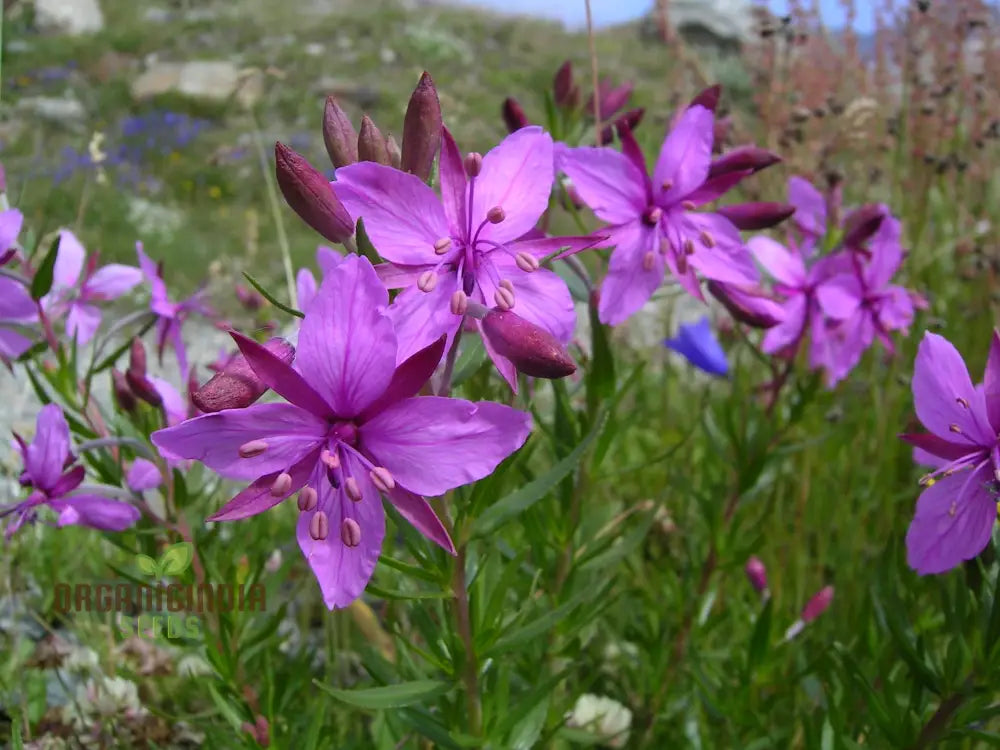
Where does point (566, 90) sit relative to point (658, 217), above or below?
above

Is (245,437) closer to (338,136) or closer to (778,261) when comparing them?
(338,136)

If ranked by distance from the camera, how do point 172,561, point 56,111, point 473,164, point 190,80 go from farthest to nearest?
point 190,80 → point 56,111 → point 172,561 → point 473,164

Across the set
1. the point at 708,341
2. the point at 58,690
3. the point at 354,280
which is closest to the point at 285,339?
the point at 354,280

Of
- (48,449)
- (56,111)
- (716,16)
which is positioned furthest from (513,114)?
(716,16)

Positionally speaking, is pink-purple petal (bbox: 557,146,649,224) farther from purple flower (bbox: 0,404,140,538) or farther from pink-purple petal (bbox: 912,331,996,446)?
purple flower (bbox: 0,404,140,538)

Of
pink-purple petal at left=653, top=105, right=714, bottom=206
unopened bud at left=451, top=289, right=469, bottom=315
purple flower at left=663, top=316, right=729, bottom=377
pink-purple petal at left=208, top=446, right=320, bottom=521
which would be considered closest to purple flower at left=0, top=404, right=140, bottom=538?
pink-purple petal at left=208, top=446, right=320, bottom=521

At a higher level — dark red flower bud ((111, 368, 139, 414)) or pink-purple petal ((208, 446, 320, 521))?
pink-purple petal ((208, 446, 320, 521))

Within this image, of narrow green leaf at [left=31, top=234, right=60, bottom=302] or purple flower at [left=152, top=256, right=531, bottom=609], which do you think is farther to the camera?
narrow green leaf at [left=31, top=234, right=60, bottom=302]
